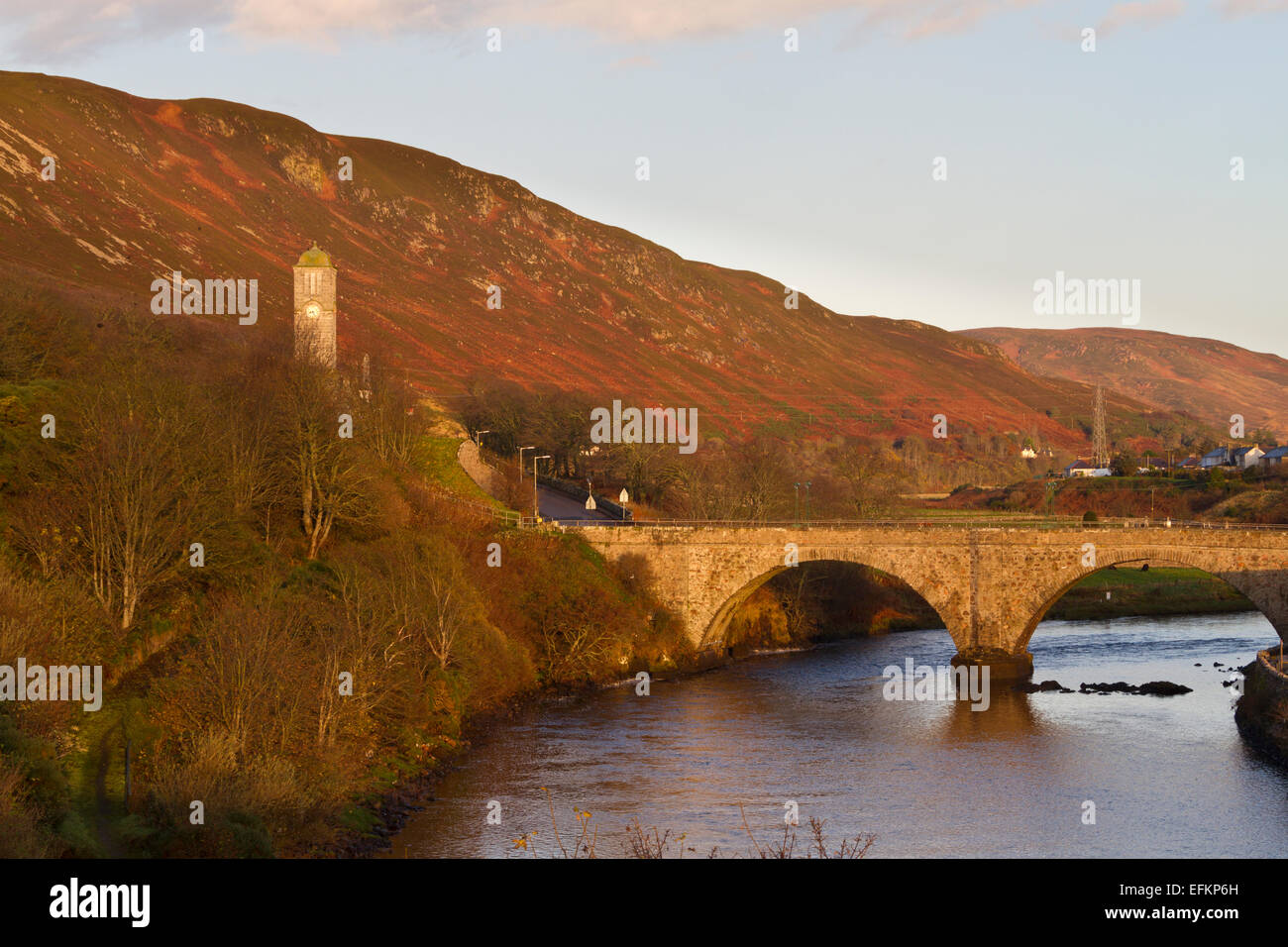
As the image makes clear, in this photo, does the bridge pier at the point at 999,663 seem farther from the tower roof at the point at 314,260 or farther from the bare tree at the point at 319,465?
the tower roof at the point at 314,260

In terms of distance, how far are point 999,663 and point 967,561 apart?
4.29 metres

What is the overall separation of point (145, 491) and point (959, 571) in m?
31.8

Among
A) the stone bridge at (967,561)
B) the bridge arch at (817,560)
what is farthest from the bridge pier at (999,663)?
the bridge arch at (817,560)

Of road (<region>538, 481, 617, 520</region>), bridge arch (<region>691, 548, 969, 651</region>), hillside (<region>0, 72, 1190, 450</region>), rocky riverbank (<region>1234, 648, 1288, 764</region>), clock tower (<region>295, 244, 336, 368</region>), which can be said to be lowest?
rocky riverbank (<region>1234, 648, 1288, 764</region>)

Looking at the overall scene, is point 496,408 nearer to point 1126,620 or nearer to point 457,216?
point 1126,620

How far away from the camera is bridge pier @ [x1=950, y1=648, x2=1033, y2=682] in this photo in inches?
2032

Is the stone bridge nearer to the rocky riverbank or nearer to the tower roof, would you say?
the rocky riverbank

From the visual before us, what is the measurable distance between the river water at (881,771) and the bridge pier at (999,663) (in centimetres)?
112

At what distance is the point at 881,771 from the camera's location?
36.8 meters

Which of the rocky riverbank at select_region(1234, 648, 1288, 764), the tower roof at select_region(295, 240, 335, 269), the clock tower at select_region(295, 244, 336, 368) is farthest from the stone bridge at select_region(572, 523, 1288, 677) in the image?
the tower roof at select_region(295, 240, 335, 269)

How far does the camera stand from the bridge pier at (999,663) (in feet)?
169

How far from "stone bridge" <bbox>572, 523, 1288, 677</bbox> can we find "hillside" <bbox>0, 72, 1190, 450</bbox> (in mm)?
52968

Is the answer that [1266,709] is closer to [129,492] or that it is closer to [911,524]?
[911,524]
